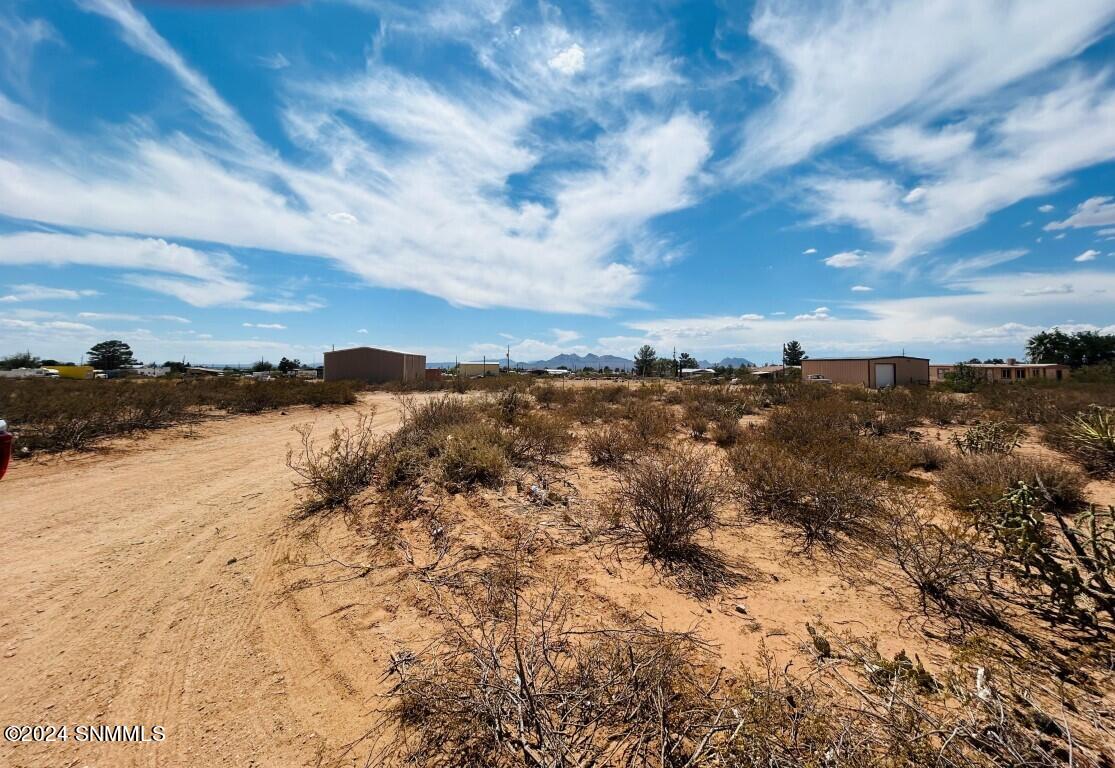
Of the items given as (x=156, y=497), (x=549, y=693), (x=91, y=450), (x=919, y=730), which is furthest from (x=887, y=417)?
(x=91, y=450)

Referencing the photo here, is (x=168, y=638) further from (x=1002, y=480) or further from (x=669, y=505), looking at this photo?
(x=1002, y=480)

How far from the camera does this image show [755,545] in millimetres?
4598

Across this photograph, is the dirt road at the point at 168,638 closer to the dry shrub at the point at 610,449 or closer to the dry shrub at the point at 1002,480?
the dry shrub at the point at 610,449

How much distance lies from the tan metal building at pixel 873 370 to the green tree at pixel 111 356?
8590 cm

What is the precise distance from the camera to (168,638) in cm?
293

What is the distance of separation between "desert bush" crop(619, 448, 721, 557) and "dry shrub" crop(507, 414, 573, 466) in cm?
287

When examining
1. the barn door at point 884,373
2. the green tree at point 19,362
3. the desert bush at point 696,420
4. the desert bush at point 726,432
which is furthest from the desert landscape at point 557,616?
the green tree at point 19,362

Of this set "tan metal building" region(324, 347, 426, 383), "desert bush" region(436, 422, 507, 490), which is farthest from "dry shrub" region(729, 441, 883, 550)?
"tan metal building" region(324, 347, 426, 383)

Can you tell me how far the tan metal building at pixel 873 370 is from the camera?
36125 mm

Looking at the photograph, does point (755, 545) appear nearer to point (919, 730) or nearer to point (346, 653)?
point (919, 730)

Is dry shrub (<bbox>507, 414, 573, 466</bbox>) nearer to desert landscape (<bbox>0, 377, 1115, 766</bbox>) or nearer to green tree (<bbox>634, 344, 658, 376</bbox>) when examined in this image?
desert landscape (<bbox>0, 377, 1115, 766</bbox>)

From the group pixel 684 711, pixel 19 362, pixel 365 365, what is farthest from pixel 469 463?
pixel 19 362

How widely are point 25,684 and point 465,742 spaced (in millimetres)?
2730

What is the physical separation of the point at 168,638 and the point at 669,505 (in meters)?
4.15
